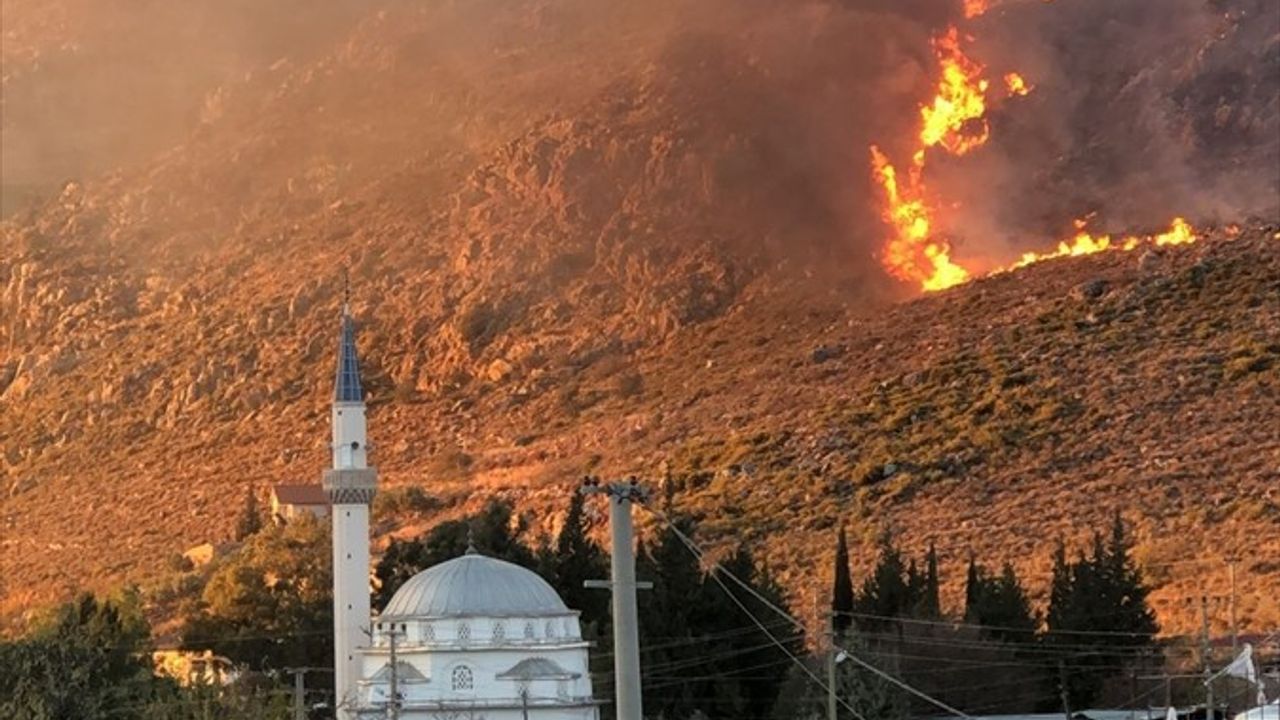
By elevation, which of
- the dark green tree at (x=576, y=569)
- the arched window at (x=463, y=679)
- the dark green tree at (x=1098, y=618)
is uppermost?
the dark green tree at (x=576, y=569)

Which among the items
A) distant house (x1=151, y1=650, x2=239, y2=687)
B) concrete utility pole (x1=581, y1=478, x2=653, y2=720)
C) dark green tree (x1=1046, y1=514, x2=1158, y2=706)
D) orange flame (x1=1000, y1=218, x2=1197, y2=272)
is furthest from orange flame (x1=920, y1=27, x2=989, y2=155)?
concrete utility pole (x1=581, y1=478, x2=653, y2=720)

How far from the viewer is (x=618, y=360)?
14800cm

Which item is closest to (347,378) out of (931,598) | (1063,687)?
(931,598)

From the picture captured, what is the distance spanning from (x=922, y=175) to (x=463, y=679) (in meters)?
73.4

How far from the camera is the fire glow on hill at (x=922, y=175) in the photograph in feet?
472

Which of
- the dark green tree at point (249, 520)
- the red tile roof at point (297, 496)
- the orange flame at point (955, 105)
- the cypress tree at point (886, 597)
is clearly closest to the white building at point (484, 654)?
the cypress tree at point (886, 597)

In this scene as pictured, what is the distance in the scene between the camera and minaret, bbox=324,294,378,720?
8438cm

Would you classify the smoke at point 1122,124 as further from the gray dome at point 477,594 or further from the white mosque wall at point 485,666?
the white mosque wall at point 485,666

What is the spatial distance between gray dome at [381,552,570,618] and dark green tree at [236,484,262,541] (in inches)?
1675

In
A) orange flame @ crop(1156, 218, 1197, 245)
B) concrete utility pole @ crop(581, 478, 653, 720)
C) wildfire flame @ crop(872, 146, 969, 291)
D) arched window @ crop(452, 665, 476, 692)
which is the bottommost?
concrete utility pole @ crop(581, 478, 653, 720)

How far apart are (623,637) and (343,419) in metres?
58.0

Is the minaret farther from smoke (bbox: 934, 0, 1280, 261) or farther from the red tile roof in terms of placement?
smoke (bbox: 934, 0, 1280, 261)

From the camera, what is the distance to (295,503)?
424 ft

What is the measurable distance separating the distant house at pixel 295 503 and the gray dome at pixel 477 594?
45061 mm
